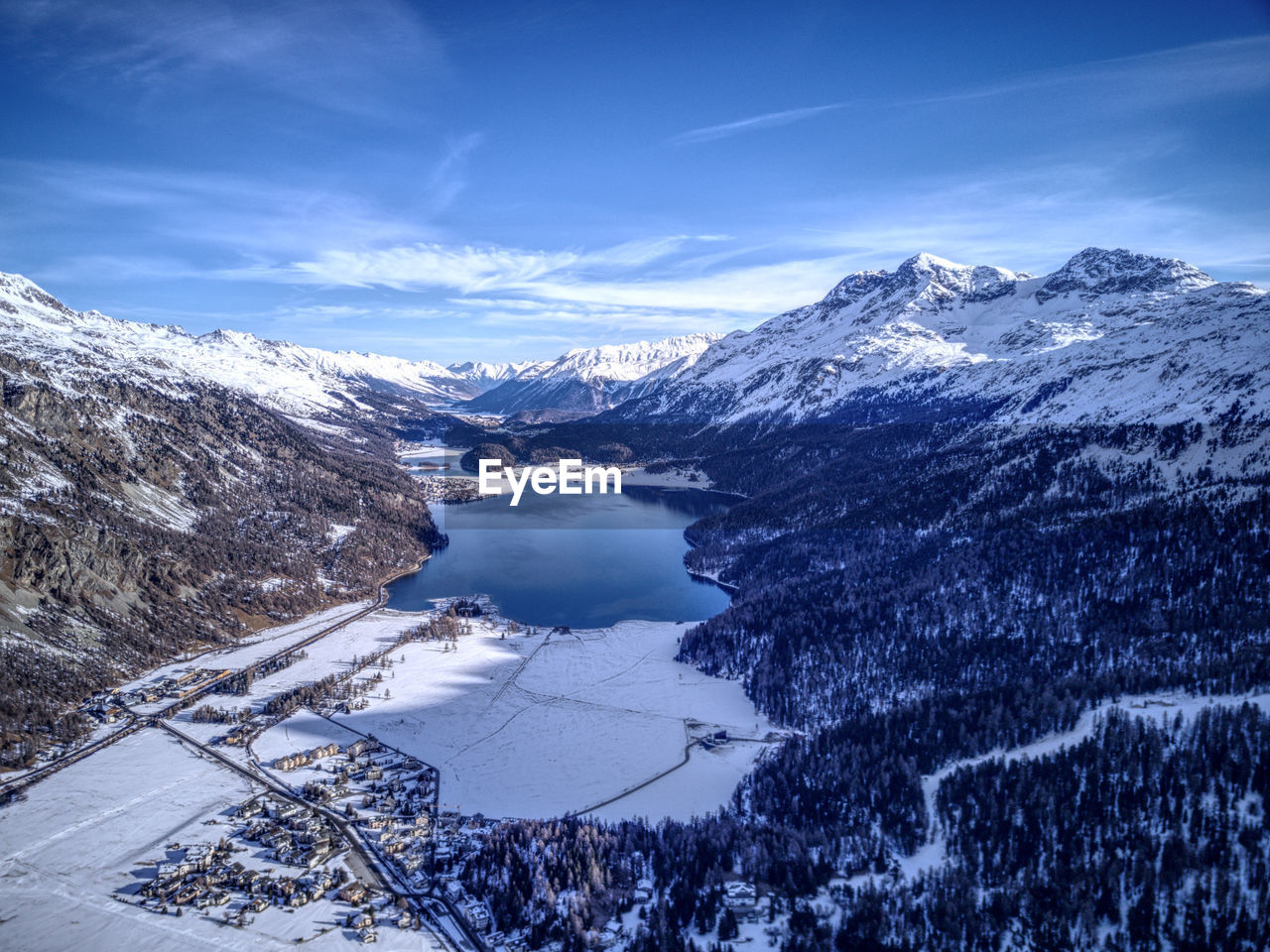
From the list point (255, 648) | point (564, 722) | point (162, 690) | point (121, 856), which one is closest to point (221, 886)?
point (121, 856)

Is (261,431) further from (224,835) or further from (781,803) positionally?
(781,803)

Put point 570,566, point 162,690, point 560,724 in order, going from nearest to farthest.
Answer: point 560,724
point 162,690
point 570,566

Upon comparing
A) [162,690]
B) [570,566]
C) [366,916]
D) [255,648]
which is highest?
[570,566]

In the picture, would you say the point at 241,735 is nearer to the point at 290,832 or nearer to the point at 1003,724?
the point at 290,832

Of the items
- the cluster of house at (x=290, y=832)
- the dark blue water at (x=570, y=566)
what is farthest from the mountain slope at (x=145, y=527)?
the cluster of house at (x=290, y=832)

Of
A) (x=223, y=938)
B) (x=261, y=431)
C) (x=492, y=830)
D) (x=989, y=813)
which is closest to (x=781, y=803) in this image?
(x=989, y=813)
